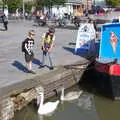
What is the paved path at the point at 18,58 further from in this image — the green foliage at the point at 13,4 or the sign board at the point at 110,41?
the green foliage at the point at 13,4

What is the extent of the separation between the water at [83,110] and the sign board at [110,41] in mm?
1712

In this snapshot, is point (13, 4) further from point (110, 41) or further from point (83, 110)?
point (83, 110)

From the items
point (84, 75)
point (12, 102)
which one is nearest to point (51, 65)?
point (84, 75)

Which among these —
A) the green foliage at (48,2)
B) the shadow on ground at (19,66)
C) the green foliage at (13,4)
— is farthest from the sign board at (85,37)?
the green foliage at (13,4)

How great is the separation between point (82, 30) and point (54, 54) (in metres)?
1.71

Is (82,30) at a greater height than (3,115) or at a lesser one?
greater

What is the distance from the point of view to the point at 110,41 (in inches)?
677

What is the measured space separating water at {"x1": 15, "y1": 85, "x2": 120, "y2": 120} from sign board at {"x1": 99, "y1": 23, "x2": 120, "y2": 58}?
1.71 m

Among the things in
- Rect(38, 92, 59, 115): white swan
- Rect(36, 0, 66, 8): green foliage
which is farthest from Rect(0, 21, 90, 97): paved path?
Rect(36, 0, 66, 8): green foliage

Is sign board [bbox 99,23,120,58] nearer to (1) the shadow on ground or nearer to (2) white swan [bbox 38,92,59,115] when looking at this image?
(1) the shadow on ground

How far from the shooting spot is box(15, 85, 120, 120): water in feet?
45.3

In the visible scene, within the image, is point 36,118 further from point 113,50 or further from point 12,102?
point 113,50

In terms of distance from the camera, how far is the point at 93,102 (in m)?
16.0

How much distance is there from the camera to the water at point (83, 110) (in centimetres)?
1380
